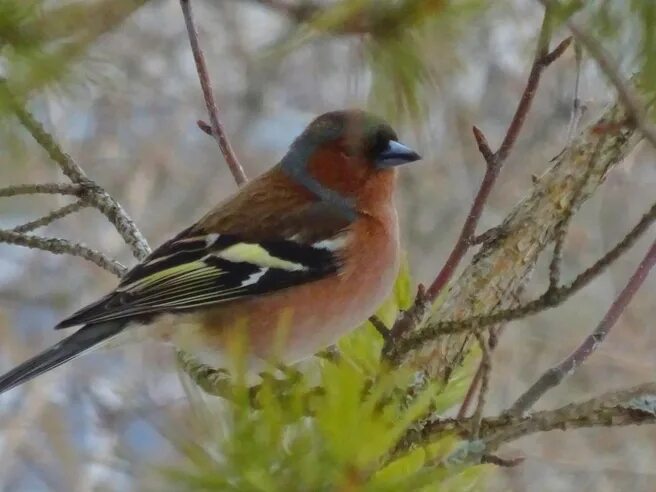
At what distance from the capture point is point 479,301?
3.81ft

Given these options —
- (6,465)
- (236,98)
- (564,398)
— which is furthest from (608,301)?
(6,465)

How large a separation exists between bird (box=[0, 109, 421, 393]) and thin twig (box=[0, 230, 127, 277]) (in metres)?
0.04

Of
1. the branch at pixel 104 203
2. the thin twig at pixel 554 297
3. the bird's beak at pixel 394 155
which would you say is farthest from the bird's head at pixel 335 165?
the thin twig at pixel 554 297

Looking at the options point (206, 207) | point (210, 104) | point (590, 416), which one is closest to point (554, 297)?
point (590, 416)

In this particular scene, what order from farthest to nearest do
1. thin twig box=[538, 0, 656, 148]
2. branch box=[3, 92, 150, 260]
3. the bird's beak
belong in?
the bird's beak < branch box=[3, 92, 150, 260] < thin twig box=[538, 0, 656, 148]

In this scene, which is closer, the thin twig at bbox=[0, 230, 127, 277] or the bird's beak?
the thin twig at bbox=[0, 230, 127, 277]

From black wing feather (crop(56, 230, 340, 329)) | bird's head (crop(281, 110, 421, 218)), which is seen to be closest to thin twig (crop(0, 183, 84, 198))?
black wing feather (crop(56, 230, 340, 329))

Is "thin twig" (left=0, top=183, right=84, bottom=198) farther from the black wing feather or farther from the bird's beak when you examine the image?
the bird's beak

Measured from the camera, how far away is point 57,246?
52.4 inches

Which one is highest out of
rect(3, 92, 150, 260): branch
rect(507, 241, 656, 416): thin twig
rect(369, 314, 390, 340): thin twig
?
rect(3, 92, 150, 260): branch

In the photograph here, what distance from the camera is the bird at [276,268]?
1388mm

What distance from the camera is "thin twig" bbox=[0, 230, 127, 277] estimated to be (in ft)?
4.02

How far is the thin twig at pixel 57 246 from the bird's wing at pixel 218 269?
0.12 ft

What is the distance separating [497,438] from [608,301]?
3.32 m
